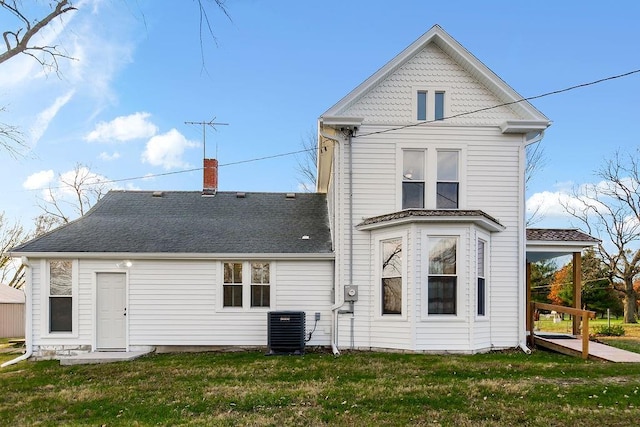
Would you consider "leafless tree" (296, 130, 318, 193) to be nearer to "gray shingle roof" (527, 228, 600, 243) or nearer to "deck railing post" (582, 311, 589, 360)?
"gray shingle roof" (527, 228, 600, 243)

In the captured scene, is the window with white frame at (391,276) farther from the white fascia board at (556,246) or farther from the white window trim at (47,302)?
the white window trim at (47,302)

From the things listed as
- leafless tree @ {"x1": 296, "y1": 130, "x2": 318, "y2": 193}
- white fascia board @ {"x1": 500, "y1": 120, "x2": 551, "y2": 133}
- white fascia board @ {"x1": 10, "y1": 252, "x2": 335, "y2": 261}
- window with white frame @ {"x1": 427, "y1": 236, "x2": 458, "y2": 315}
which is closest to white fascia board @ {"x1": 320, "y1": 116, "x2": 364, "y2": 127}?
white fascia board @ {"x1": 10, "y1": 252, "x2": 335, "y2": 261}

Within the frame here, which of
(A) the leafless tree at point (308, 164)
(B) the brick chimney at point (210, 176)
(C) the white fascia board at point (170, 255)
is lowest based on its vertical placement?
(C) the white fascia board at point (170, 255)

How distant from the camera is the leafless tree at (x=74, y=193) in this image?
25.8 meters

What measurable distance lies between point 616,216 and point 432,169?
23.9 metres

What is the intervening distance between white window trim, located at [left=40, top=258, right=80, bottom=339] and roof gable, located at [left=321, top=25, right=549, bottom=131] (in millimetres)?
7130

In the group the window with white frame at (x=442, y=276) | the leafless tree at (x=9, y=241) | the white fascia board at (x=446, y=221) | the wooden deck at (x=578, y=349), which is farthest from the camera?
the leafless tree at (x=9, y=241)

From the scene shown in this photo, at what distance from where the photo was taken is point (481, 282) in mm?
9984

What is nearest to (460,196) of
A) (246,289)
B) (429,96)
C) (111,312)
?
(429,96)

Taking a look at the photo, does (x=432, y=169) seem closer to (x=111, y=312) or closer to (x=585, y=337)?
(x=585, y=337)

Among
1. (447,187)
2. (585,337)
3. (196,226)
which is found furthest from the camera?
(196,226)

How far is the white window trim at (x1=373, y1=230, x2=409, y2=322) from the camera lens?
955 cm

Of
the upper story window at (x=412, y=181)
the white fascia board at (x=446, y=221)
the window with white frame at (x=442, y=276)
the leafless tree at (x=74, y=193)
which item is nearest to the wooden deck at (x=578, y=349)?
the window with white frame at (x=442, y=276)

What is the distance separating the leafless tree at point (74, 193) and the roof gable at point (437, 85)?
66.8 feet
